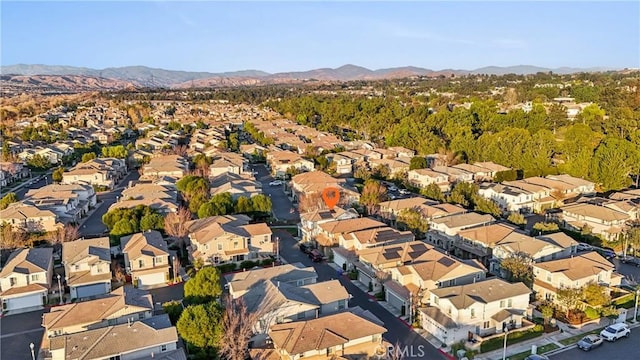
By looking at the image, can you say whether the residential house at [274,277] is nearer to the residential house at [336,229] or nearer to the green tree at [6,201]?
the residential house at [336,229]

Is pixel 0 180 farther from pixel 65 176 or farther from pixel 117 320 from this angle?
pixel 117 320

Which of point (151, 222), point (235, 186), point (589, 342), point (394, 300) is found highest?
point (235, 186)

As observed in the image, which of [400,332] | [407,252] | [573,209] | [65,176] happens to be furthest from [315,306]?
[65,176]

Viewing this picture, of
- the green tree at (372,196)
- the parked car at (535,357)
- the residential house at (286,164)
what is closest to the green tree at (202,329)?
the parked car at (535,357)

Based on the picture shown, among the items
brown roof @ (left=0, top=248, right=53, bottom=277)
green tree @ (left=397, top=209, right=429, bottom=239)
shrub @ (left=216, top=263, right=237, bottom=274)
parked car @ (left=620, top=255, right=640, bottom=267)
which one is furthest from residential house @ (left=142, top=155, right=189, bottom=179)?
parked car @ (left=620, top=255, right=640, bottom=267)

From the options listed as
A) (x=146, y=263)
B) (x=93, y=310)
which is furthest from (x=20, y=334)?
(x=146, y=263)

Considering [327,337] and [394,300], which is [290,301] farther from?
[394,300]
